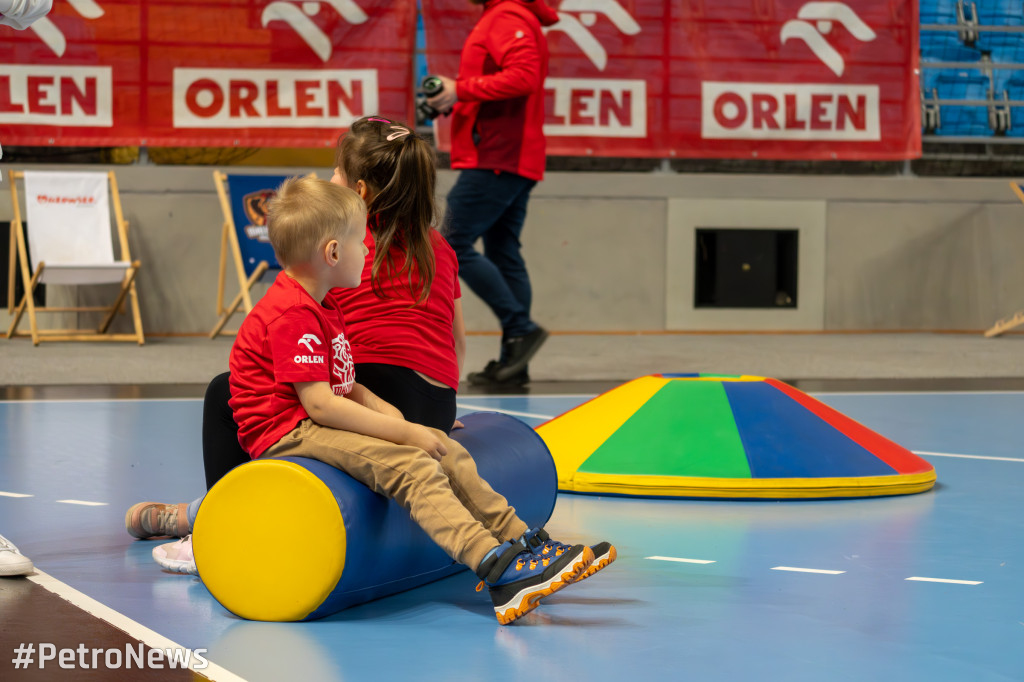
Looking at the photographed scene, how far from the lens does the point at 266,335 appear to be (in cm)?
250

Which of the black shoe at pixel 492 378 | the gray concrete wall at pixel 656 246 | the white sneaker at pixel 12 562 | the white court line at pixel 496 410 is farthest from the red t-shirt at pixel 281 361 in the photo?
the gray concrete wall at pixel 656 246

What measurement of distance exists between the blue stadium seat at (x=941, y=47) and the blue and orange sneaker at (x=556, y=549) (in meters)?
9.31

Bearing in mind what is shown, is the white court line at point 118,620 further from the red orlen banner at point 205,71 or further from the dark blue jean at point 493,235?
the red orlen banner at point 205,71

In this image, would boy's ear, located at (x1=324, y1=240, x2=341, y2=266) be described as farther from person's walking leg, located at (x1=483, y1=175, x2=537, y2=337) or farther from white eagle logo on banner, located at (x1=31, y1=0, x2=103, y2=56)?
white eagle logo on banner, located at (x1=31, y1=0, x2=103, y2=56)

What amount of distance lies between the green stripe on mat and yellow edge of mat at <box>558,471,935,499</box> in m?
0.03

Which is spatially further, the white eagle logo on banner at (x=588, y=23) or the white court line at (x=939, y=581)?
the white eagle logo on banner at (x=588, y=23)

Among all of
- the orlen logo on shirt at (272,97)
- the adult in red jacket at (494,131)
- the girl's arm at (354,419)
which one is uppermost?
the orlen logo on shirt at (272,97)

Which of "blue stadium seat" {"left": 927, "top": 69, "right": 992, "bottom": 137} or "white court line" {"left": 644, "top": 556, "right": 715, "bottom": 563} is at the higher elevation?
"blue stadium seat" {"left": 927, "top": 69, "right": 992, "bottom": 137}

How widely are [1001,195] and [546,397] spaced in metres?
5.85

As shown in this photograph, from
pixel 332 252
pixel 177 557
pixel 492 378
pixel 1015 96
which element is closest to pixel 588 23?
pixel 492 378

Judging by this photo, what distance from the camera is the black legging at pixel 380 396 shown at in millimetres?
2719

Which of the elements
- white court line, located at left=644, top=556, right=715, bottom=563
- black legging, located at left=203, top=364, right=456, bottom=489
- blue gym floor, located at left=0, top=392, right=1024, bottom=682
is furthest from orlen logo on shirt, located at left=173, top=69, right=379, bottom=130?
white court line, located at left=644, top=556, right=715, bottom=563

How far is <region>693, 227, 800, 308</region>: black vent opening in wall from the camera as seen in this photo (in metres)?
9.88

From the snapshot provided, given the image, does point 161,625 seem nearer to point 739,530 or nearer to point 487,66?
point 739,530
